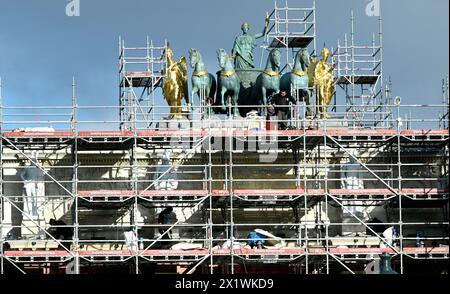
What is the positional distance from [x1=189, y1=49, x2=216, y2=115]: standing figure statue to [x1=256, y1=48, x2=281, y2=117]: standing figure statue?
172 cm

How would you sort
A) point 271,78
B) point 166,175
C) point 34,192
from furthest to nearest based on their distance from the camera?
point 271,78 → point 166,175 → point 34,192

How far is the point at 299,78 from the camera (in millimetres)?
50875

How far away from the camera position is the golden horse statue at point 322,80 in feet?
169

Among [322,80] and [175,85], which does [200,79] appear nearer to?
[175,85]

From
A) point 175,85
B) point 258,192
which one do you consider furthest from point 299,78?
point 258,192

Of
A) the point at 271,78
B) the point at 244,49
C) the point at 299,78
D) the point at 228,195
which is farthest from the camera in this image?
the point at 244,49

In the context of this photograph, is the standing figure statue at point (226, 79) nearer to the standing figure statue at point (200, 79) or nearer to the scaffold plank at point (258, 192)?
the standing figure statue at point (200, 79)

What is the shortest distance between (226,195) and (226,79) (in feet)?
17.8

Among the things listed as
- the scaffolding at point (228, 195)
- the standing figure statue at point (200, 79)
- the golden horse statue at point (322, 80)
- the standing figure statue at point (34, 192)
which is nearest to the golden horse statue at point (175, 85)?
the standing figure statue at point (200, 79)

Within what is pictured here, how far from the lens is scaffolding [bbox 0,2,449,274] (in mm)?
46938

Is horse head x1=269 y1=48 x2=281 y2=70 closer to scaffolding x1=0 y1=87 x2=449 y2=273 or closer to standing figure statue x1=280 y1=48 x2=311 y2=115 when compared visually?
standing figure statue x1=280 y1=48 x2=311 y2=115

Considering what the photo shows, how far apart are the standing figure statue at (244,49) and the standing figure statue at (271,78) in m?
2.35

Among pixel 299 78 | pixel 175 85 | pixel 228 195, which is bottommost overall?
pixel 228 195
